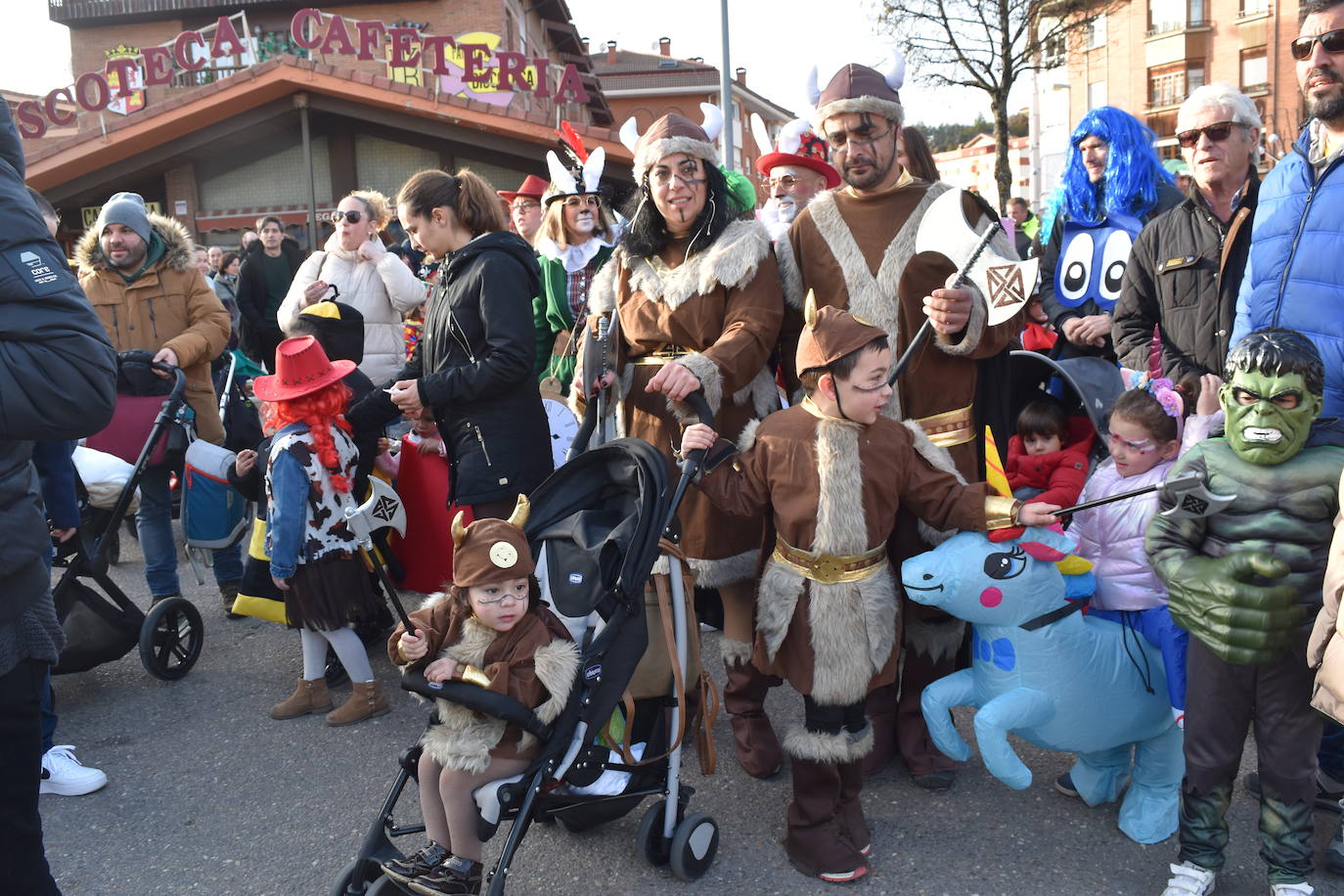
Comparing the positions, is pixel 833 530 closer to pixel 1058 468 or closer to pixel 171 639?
pixel 1058 468

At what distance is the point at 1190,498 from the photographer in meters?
2.66

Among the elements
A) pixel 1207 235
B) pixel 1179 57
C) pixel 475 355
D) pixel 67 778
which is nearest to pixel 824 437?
pixel 475 355

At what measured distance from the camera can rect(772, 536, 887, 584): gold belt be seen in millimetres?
2969

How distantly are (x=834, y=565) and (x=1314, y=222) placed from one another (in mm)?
1583

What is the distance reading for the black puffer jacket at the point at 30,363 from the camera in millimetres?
1948

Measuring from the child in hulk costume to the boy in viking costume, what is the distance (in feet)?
4.33

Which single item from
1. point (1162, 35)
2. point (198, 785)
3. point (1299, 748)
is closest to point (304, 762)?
point (198, 785)

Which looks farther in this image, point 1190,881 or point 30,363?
point 1190,881

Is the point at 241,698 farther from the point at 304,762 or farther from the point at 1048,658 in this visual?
the point at 1048,658

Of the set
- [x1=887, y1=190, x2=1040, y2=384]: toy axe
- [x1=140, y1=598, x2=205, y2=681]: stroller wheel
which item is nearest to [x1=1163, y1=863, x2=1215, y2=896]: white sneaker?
[x1=887, y1=190, x2=1040, y2=384]: toy axe

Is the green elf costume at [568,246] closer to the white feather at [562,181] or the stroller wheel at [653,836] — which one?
the white feather at [562,181]

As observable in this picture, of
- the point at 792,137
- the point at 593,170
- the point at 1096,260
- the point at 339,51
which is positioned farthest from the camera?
the point at 339,51

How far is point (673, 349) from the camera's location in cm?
358

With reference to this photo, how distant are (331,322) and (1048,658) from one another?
334 cm
